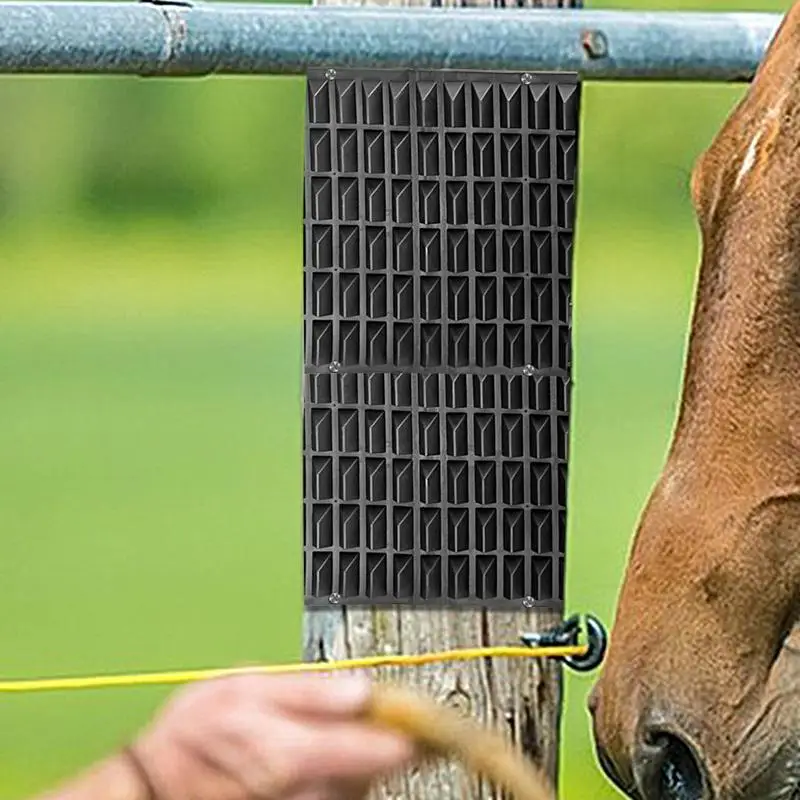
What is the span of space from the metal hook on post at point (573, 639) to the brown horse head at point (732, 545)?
0.30 metres

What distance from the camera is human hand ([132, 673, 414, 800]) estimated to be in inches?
65.7

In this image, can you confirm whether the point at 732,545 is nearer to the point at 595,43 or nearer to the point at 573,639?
the point at 573,639

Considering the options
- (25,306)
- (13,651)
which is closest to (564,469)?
(13,651)

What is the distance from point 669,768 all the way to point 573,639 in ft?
1.49

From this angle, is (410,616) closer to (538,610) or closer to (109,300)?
(538,610)

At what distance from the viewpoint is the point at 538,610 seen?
3.15 metres

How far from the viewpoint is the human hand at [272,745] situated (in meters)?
1.67

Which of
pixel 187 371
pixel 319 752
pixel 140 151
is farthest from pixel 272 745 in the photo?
pixel 140 151

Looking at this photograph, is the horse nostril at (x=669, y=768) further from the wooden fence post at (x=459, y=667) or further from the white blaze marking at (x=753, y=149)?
the white blaze marking at (x=753, y=149)

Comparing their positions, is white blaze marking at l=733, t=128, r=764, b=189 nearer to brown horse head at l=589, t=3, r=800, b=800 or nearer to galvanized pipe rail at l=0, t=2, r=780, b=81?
brown horse head at l=589, t=3, r=800, b=800

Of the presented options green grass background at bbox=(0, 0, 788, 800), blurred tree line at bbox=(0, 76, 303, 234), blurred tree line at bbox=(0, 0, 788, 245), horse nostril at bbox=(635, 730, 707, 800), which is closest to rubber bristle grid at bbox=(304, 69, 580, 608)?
horse nostril at bbox=(635, 730, 707, 800)

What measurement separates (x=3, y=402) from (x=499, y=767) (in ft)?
52.0

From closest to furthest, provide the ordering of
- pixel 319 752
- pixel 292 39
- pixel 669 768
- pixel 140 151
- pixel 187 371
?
pixel 319 752
pixel 669 768
pixel 292 39
pixel 187 371
pixel 140 151

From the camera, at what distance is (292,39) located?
292 centimetres
